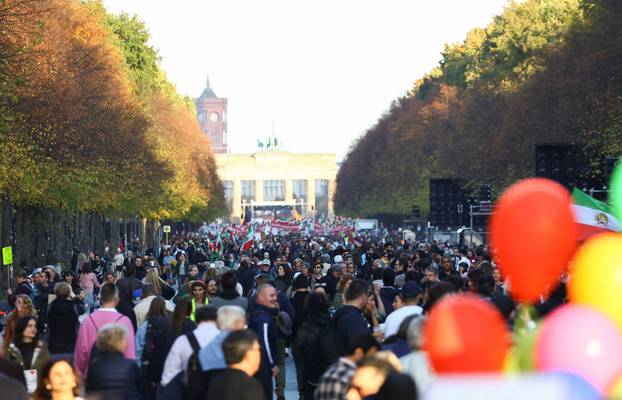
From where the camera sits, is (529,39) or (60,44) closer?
(60,44)

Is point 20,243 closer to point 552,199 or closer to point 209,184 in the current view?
point 552,199

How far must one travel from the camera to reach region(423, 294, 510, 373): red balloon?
3.81m

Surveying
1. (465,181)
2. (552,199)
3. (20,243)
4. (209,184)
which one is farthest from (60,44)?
(209,184)

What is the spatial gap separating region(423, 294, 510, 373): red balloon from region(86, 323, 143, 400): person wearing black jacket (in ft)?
21.2

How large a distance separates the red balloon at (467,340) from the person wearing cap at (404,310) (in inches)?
266

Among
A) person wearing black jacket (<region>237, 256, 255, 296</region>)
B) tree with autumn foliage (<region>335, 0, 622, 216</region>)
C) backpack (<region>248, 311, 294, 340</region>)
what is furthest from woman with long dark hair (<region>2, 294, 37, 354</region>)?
tree with autumn foliage (<region>335, 0, 622, 216</region>)

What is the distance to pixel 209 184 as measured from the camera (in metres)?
97.6

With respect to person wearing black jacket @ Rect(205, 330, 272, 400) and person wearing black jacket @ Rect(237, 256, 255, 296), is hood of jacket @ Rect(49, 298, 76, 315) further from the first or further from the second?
person wearing black jacket @ Rect(237, 256, 255, 296)

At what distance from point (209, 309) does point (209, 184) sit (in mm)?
86462

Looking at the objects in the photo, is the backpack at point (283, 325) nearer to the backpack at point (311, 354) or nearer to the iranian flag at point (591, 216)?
the backpack at point (311, 354)

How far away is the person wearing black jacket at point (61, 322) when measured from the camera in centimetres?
1500

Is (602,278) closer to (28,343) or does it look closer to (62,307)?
(28,343)

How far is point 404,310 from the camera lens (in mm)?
11500

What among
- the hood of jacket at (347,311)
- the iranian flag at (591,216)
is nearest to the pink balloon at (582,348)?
the hood of jacket at (347,311)
